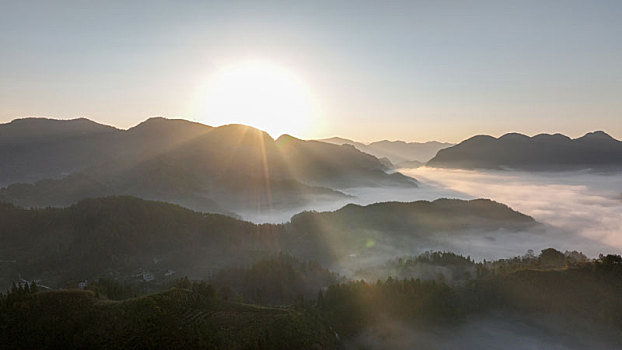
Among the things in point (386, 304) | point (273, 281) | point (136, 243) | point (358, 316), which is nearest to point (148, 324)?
point (358, 316)

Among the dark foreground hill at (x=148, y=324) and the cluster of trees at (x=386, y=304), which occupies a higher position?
the dark foreground hill at (x=148, y=324)

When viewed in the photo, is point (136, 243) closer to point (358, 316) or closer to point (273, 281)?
point (273, 281)

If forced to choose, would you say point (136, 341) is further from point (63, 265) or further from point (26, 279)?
point (63, 265)

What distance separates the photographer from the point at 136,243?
322ft

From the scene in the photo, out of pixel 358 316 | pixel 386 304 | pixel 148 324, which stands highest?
pixel 148 324

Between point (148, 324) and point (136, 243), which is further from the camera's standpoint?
point (136, 243)

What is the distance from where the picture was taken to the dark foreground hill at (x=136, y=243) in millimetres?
83375

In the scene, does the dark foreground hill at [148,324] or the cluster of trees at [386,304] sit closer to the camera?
the dark foreground hill at [148,324]

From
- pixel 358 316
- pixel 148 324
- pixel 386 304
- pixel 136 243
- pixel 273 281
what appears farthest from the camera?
pixel 136 243

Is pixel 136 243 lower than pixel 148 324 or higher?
lower

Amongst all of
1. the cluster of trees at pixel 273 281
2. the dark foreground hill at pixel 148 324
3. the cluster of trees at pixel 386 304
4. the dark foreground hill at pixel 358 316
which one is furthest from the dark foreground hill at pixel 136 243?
the dark foreground hill at pixel 148 324

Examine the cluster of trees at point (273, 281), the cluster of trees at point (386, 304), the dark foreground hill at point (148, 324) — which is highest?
the dark foreground hill at point (148, 324)

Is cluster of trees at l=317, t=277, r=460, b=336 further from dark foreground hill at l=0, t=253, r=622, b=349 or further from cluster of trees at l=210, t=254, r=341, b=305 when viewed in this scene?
cluster of trees at l=210, t=254, r=341, b=305

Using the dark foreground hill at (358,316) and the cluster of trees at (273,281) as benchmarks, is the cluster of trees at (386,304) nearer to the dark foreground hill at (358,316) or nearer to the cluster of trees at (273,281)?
the dark foreground hill at (358,316)
